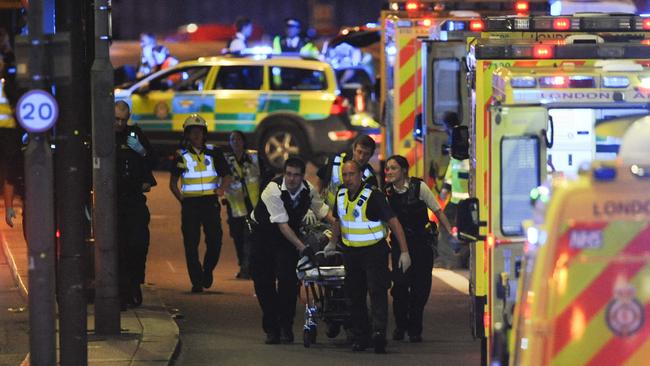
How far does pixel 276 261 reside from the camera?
11.9 meters

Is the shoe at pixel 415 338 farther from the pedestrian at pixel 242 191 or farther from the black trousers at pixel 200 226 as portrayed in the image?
the pedestrian at pixel 242 191

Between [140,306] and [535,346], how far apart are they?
7.54m

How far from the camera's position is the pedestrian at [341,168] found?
12297 millimetres

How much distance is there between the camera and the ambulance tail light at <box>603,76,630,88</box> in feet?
29.8

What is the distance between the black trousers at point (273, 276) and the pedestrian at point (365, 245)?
2.07 ft

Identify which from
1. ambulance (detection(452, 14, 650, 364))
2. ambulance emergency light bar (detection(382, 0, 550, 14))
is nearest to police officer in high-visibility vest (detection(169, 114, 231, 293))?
ambulance (detection(452, 14, 650, 364))

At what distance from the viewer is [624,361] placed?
6.01 metres

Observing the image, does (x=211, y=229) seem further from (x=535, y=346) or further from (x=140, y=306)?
(x=535, y=346)

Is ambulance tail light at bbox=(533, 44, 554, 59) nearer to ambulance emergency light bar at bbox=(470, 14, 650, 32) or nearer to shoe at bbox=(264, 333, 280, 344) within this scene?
ambulance emergency light bar at bbox=(470, 14, 650, 32)

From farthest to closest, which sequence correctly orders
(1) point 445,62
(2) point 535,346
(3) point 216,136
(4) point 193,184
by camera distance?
(3) point 216,136 → (1) point 445,62 → (4) point 193,184 → (2) point 535,346

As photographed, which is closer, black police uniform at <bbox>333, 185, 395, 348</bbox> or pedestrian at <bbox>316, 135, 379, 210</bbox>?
black police uniform at <bbox>333, 185, 395, 348</bbox>

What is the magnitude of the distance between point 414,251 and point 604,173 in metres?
5.97

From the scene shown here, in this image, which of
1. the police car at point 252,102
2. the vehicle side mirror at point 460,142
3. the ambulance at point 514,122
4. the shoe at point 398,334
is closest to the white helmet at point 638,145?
the ambulance at point 514,122

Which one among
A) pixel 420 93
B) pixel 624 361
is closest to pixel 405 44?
pixel 420 93
